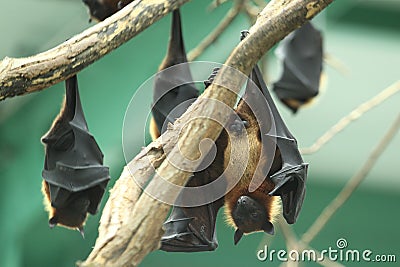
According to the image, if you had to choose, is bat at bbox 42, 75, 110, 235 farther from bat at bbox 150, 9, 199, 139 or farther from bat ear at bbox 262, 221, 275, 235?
bat ear at bbox 262, 221, 275, 235

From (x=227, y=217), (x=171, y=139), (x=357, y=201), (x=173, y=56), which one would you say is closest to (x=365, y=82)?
(x=357, y=201)

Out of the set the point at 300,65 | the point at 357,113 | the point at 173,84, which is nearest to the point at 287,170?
the point at 173,84

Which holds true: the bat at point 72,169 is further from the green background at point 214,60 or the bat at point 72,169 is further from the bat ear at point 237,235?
the green background at point 214,60

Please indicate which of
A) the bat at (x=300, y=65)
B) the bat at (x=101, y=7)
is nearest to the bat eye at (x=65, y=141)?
the bat at (x=101, y=7)

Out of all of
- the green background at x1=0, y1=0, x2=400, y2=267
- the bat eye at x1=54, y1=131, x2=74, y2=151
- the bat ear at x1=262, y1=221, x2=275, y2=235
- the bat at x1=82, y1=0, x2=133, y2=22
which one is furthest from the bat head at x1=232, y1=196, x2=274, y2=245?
the green background at x1=0, y1=0, x2=400, y2=267

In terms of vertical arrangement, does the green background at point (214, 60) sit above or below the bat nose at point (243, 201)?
below

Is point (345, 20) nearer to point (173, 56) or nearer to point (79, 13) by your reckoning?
point (79, 13)
